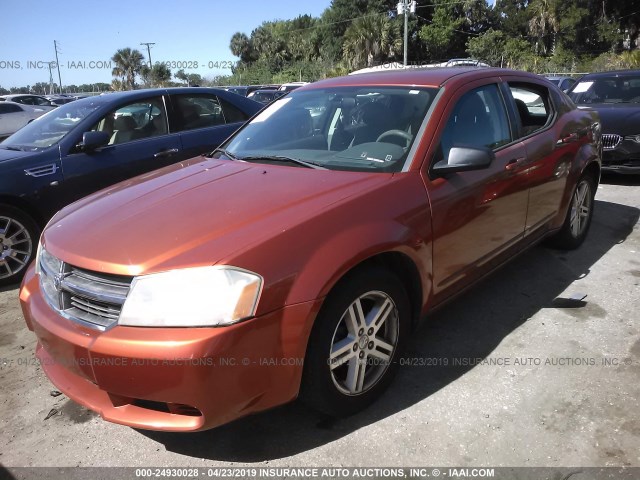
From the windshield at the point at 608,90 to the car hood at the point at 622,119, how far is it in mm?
490

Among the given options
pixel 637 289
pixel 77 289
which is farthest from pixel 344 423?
pixel 637 289

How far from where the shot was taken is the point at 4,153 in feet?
15.8

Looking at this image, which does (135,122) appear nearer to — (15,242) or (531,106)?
(15,242)

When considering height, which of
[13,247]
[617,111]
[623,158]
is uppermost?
[617,111]

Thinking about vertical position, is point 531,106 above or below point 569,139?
above

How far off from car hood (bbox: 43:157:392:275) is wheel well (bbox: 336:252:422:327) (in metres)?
0.34

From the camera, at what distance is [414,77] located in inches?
130

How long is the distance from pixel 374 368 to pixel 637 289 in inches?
99.8

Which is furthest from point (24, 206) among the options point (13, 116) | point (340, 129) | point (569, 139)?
point (13, 116)

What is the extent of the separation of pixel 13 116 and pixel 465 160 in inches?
578

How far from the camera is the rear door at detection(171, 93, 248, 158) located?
18.2 ft

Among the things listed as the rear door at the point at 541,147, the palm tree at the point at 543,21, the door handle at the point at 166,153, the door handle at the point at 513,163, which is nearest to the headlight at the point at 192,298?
the door handle at the point at 513,163

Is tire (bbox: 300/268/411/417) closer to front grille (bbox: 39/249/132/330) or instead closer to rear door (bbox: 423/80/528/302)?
rear door (bbox: 423/80/528/302)

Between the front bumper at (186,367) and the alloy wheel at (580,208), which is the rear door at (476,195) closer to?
the front bumper at (186,367)
